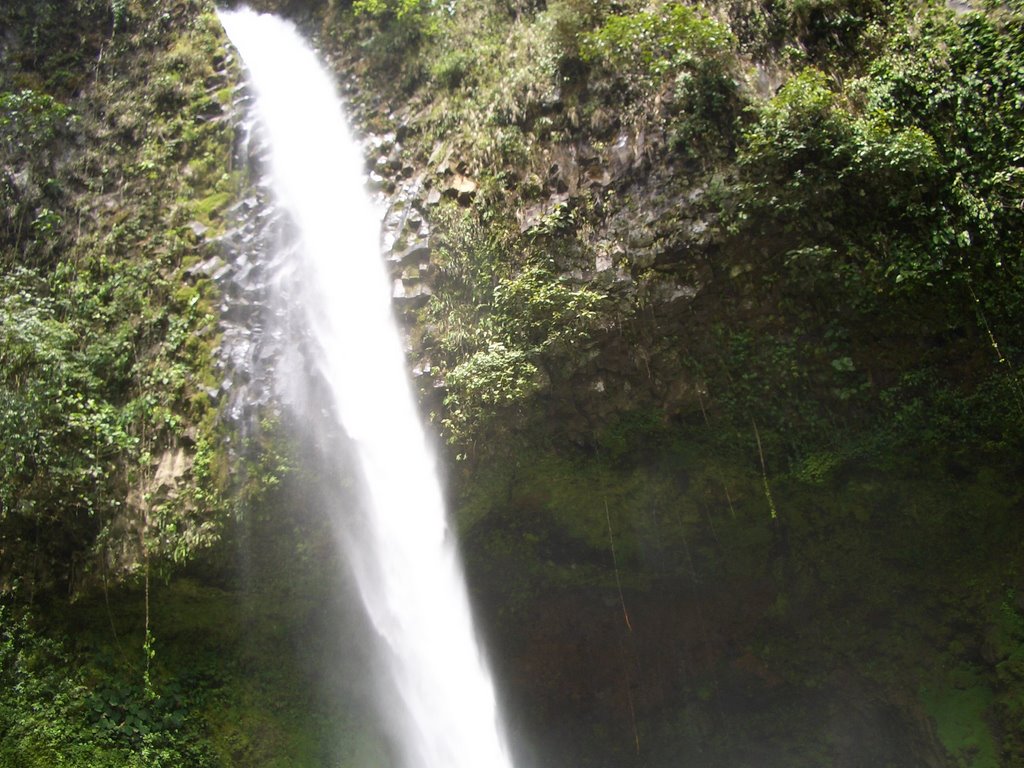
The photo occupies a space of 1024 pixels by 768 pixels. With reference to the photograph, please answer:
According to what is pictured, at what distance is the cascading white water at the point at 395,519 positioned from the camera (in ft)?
24.0

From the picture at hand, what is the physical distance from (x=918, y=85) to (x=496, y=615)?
Result: 24.7 ft

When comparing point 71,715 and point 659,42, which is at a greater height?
point 659,42

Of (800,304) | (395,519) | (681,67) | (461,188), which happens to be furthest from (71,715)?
(681,67)

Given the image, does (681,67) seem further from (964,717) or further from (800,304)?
(964,717)

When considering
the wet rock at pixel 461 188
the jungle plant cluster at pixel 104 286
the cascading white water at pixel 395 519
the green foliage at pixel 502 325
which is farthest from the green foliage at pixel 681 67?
the jungle plant cluster at pixel 104 286

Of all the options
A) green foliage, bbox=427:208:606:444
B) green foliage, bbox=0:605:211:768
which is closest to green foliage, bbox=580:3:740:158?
green foliage, bbox=427:208:606:444

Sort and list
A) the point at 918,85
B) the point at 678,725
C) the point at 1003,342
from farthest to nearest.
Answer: the point at 678,725 < the point at 918,85 < the point at 1003,342

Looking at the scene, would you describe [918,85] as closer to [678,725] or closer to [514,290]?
[514,290]

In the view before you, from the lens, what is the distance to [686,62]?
7367mm

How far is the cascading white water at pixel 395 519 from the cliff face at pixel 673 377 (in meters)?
0.38

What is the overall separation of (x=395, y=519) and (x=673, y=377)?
130 inches

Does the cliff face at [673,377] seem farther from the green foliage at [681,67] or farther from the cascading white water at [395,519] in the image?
the cascading white water at [395,519]

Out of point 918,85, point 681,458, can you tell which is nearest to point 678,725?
point 681,458

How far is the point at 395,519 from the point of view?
7340mm
